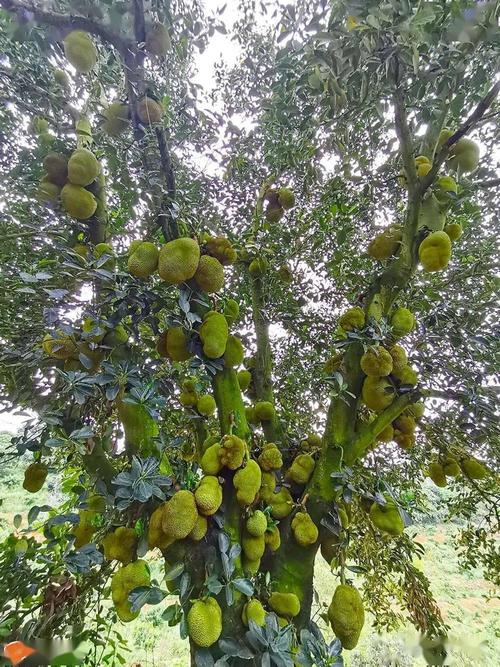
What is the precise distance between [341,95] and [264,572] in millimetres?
1837

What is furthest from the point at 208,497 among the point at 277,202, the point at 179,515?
the point at 277,202

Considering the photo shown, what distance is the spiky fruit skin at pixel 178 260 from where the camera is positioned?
142cm

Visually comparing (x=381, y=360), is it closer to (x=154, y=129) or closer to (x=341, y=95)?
(x=341, y=95)

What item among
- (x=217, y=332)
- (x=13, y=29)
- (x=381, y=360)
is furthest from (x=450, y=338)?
(x=13, y=29)

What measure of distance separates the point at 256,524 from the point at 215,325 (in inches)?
31.1

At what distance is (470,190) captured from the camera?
1558mm

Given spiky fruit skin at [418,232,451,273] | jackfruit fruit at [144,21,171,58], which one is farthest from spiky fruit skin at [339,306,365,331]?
jackfruit fruit at [144,21,171,58]

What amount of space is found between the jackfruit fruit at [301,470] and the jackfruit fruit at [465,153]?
1.59 meters

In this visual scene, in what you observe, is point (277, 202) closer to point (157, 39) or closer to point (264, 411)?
point (157, 39)

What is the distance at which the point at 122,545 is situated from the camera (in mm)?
1354

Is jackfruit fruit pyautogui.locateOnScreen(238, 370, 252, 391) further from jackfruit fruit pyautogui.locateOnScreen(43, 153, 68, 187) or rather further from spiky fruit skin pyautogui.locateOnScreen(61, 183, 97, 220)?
jackfruit fruit pyautogui.locateOnScreen(43, 153, 68, 187)

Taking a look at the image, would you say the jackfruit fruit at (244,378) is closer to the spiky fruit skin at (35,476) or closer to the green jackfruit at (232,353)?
the green jackfruit at (232,353)

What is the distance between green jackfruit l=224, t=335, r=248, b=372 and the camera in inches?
65.4

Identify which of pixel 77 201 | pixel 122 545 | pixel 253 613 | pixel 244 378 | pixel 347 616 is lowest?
pixel 347 616
